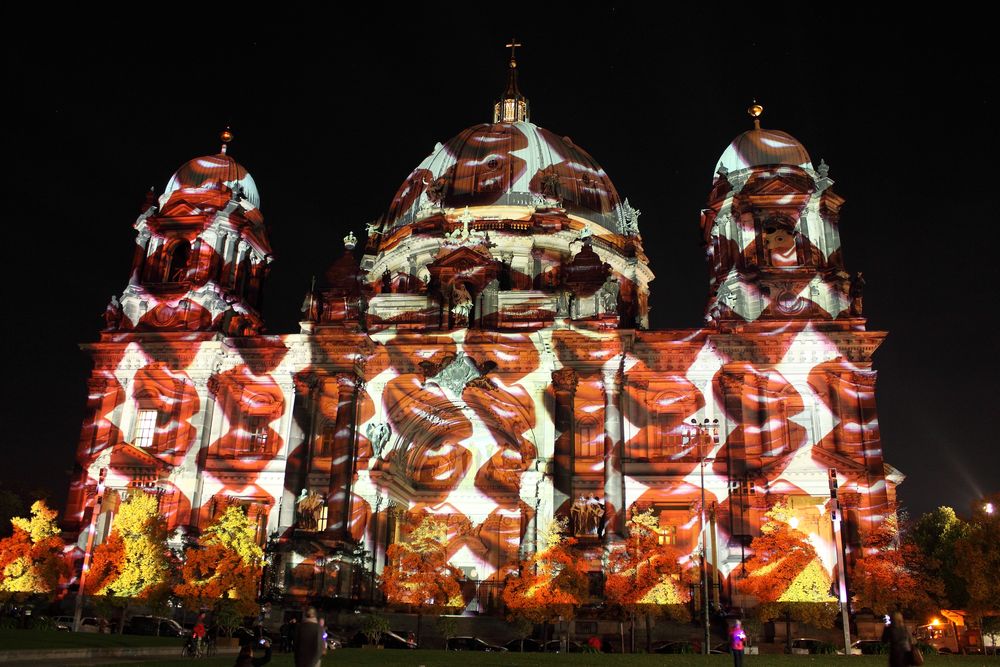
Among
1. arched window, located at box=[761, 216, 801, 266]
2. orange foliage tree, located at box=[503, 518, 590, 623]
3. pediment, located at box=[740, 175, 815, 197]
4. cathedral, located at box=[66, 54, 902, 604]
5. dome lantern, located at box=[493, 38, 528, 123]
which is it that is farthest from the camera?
dome lantern, located at box=[493, 38, 528, 123]

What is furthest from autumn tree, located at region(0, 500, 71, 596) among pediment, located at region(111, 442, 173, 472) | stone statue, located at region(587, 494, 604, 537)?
stone statue, located at region(587, 494, 604, 537)

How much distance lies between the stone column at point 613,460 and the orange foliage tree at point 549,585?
343cm

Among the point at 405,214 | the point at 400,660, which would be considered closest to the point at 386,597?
the point at 400,660

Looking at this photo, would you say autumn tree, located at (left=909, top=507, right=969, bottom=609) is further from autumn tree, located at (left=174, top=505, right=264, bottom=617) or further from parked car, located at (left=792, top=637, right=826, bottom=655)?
autumn tree, located at (left=174, top=505, right=264, bottom=617)

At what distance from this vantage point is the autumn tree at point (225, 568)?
1724 inches

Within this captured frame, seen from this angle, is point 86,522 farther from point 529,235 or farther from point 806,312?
point 806,312

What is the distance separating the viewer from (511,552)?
5672 centimetres

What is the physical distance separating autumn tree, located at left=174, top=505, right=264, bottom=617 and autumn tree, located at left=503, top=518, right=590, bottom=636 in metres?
12.2

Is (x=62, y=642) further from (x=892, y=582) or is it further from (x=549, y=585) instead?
(x=892, y=582)

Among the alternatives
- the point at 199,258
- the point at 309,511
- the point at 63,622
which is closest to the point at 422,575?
the point at 309,511

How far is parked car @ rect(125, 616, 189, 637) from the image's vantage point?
42.0 m

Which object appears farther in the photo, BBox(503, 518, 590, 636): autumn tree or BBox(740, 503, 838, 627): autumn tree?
BBox(503, 518, 590, 636): autumn tree

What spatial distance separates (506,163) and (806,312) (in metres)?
26.6

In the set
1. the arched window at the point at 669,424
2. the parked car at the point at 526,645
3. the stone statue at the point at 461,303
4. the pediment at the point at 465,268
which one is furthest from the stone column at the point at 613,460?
the pediment at the point at 465,268
